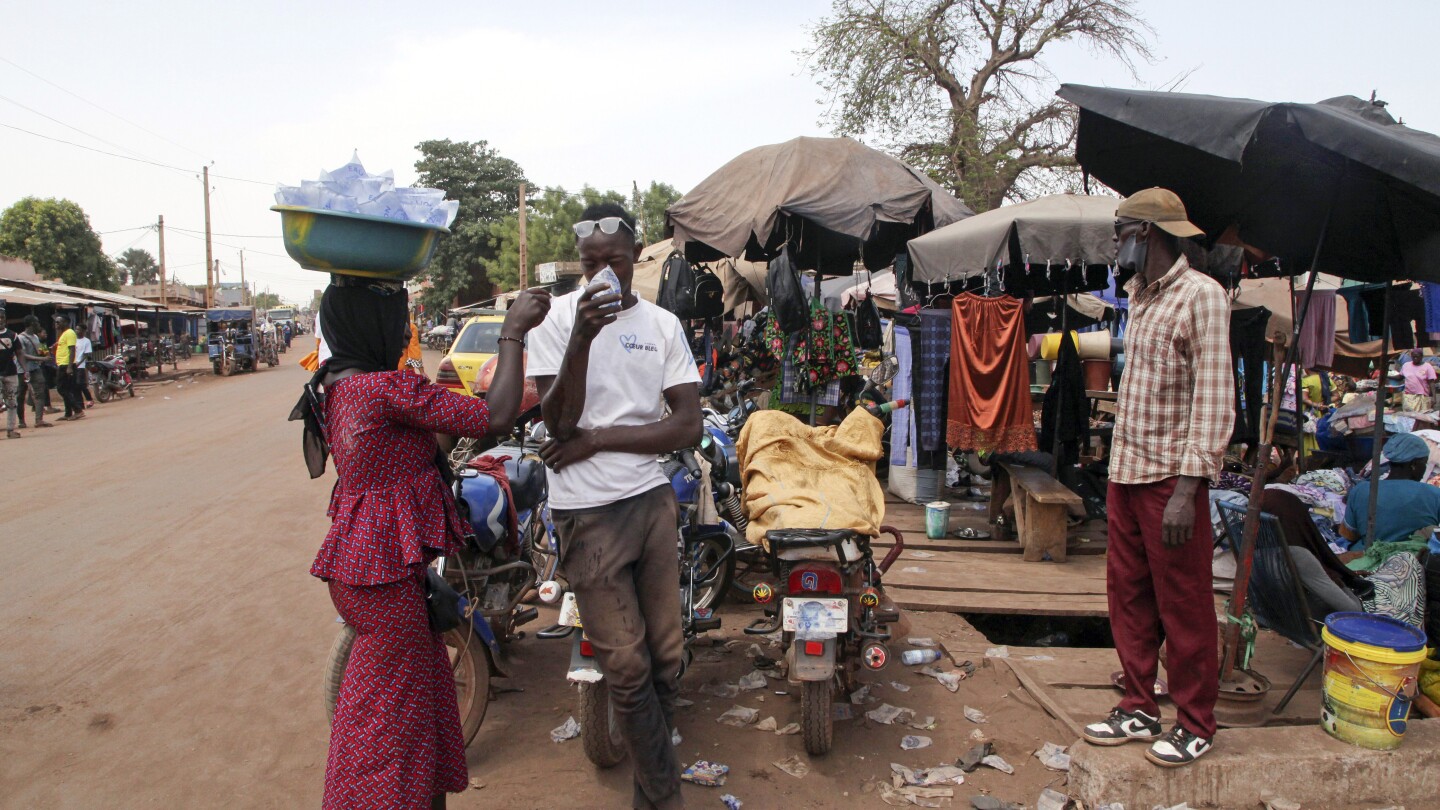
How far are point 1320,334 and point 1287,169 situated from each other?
3465 millimetres

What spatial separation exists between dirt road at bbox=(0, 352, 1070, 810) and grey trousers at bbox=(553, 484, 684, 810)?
0.67 meters

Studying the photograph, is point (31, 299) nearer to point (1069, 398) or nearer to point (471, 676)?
point (471, 676)

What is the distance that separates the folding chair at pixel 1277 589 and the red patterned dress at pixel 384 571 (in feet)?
11.4

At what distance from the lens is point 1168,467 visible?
10.3ft

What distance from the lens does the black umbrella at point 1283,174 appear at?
3252mm

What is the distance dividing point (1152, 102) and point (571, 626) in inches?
131

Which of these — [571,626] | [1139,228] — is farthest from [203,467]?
[1139,228]

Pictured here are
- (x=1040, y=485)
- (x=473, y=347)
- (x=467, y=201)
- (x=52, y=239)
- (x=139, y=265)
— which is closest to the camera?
(x=1040, y=485)

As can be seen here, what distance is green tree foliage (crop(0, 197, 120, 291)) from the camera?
31.5 meters

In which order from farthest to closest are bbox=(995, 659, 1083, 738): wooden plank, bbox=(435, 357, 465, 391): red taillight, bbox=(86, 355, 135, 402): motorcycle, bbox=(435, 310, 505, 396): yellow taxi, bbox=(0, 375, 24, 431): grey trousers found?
1. bbox=(86, 355, 135, 402): motorcycle
2. bbox=(0, 375, 24, 431): grey trousers
3. bbox=(435, 310, 505, 396): yellow taxi
4. bbox=(435, 357, 465, 391): red taillight
5. bbox=(995, 659, 1083, 738): wooden plank

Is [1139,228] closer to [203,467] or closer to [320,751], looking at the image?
[320,751]

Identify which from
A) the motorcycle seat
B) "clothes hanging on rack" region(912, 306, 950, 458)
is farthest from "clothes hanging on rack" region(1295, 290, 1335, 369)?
the motorcycle seat

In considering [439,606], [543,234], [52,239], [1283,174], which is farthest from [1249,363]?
[52,239]

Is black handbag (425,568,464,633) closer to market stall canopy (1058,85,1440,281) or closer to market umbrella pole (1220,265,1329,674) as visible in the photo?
market umbrella pole (1220,265,1329,674)
